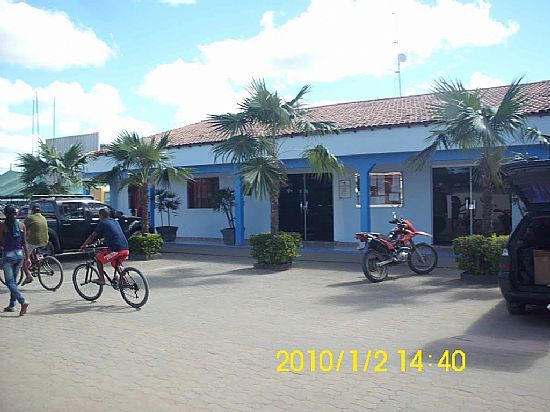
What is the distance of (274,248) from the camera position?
12.5 meters

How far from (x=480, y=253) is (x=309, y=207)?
8.39m

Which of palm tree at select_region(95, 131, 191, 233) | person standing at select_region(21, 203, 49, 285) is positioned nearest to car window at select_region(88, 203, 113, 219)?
palm tree at select_region(95, 131, 191, 233)

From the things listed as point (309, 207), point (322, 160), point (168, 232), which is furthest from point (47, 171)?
point (322, 160)

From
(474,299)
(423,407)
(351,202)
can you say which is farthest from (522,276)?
(351,202)

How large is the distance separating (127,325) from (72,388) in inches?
94.6

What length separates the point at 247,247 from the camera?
17094 mm

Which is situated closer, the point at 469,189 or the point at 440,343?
the point at 440,343

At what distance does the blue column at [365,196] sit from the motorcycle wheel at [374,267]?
350 cm

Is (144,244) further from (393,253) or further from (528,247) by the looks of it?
(528,247)

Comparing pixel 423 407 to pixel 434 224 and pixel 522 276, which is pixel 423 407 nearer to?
pixel 522 276

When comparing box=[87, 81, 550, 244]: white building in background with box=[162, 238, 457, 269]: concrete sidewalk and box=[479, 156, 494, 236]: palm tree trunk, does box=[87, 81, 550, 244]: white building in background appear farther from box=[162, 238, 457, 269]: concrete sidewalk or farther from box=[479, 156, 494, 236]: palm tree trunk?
box=[479, 156, 494, 236]: palm tree trunk

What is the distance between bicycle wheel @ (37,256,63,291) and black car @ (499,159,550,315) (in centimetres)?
767

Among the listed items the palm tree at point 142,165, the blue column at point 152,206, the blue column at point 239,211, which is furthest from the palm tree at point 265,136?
the blue column at point 152,206

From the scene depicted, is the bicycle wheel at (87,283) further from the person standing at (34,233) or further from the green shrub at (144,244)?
the green shrub at (144,244)
